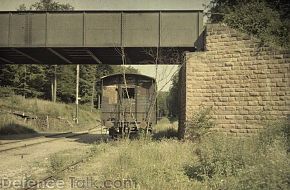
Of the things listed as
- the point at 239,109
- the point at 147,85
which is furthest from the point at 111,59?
the point at 239,109

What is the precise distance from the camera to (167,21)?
20875 millimetres

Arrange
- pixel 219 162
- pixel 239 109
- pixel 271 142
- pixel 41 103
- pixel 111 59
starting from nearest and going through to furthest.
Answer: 1. pixel 219 162
2. pixel 271 142
3. pixel 239 109
4. pixel 111 59
5. pixel 41 103

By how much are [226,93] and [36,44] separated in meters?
10.3

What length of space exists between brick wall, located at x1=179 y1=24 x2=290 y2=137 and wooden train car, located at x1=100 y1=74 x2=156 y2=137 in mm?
5510

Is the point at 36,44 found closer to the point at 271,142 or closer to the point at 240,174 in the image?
the point at 271,142

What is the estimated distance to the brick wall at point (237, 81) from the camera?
15.6m

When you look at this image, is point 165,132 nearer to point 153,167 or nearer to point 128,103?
point 128,103

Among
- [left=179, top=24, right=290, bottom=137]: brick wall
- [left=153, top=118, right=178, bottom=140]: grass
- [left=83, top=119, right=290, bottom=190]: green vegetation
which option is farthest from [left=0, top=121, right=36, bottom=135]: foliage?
[left=83, top=119, right=290, bottom=190]: green vegetation

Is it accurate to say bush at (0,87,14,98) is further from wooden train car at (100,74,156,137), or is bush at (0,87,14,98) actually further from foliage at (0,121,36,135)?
wooden train car at (100,74,156,137)

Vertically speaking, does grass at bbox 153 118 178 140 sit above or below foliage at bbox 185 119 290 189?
below

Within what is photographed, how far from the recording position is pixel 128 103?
22.9m

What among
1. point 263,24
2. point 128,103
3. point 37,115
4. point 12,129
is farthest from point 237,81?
point 37,115

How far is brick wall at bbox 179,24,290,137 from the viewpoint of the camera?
51.3ft

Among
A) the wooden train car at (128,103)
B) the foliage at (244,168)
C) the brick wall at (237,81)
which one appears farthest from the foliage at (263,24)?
the wooden train car at (128,103)
